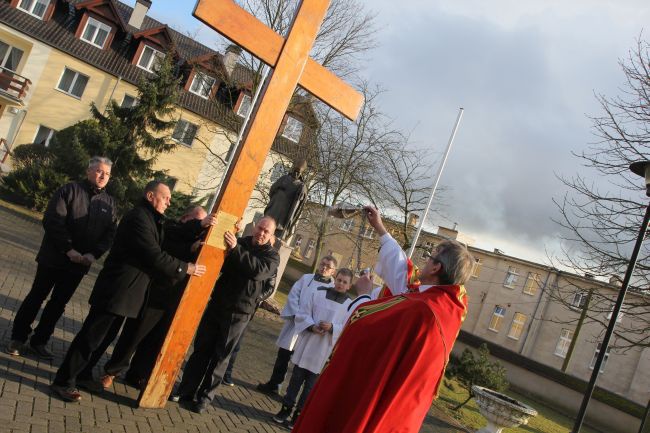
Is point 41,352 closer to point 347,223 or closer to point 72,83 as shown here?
point 347,223

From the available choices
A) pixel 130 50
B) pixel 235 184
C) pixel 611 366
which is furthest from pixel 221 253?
pixel 611 366

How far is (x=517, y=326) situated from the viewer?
43250 mm

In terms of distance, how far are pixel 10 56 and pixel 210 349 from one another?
31.0m

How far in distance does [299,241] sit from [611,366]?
31.0 m

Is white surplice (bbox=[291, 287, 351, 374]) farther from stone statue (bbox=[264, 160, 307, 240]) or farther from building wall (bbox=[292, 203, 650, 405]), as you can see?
building wall (bbox=[292, 203, 650, 405])

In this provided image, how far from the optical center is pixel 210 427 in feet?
17.6

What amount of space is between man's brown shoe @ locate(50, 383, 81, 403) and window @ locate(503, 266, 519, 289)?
43.0m

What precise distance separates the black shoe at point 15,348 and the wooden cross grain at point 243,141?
1343 millimetres

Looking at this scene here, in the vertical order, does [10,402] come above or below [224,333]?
below

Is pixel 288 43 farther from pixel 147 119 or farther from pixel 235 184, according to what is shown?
pixel 147 119

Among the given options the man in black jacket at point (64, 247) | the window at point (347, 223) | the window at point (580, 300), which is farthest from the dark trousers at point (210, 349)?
the window at point (347, 223)

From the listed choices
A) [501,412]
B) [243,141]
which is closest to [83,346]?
[243,141]


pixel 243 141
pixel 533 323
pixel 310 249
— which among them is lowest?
pixel 243 141

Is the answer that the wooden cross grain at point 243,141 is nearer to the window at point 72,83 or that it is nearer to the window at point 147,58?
the window at point 72,83
